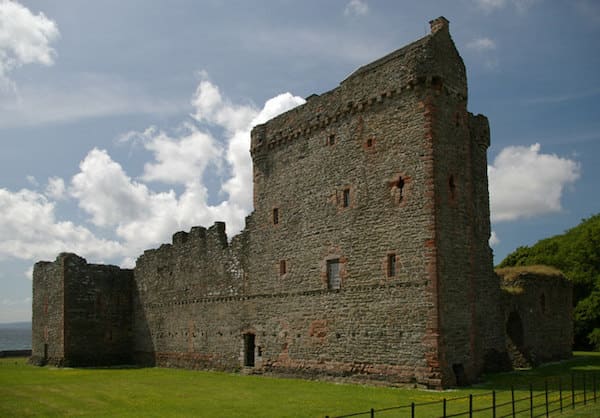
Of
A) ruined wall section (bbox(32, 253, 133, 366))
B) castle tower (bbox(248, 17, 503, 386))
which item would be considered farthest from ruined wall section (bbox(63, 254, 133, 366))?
castle tower (bbox(248, 17, 503, 386))

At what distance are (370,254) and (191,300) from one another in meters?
12.3

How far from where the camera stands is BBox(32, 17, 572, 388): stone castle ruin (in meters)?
19.5

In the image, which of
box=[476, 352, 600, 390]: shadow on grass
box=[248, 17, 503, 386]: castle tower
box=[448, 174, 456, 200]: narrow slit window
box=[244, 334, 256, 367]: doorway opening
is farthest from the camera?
box=[244, 334, 256, 367]: doorway opening

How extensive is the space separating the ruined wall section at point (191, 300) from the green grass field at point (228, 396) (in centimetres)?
250

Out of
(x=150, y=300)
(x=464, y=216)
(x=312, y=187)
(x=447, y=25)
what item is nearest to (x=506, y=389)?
(x=464, y=216)

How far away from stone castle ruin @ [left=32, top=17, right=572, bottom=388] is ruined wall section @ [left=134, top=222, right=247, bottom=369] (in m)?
0.10

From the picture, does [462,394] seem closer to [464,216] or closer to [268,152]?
[464,216]

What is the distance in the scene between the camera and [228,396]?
60.3 ft

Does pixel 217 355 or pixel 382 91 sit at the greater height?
pixel 382 91

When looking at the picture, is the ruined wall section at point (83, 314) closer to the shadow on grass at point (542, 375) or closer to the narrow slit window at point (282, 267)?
the narrow slit window at point (282, 267)

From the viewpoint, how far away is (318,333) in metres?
22.4

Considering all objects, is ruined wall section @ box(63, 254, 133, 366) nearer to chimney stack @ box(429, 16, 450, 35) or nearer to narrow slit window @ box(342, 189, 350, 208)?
narrow slit window @ box(342, 189, 350, 208)

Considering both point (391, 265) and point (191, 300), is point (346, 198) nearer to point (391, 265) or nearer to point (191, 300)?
point (391, 265)

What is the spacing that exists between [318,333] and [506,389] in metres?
7.02
